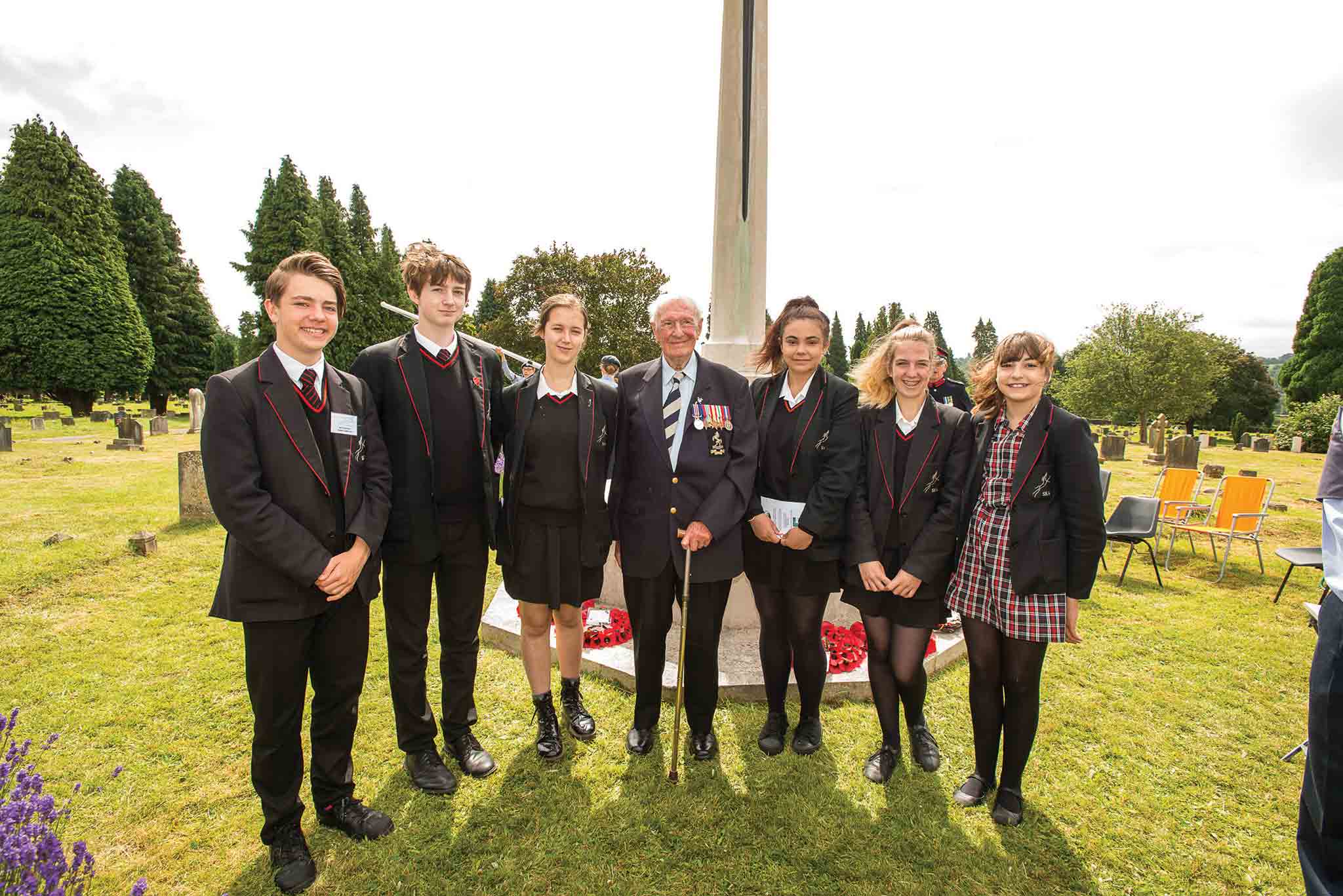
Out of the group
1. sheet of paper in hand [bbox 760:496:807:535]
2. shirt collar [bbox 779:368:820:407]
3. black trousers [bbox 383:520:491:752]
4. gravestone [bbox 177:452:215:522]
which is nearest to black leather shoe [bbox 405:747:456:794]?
black trousers [bbox 383:520:491:752]

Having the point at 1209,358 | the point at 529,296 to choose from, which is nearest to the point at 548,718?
the point at 529,296

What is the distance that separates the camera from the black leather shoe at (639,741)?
344 cm

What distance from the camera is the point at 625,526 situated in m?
3.27

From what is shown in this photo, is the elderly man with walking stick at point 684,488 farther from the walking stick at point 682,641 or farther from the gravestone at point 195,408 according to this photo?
the gravestone at point 195,408

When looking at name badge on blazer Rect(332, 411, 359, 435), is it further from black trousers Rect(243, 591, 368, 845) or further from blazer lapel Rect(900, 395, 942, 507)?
blazer lapel Rect(900, 395, 942, 507)

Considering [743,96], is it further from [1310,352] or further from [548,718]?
[1310,352]

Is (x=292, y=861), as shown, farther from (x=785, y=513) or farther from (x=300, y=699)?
(x=785, y=513)

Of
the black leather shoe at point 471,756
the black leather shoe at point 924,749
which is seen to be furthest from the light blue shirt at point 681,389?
the black leather shoe at point 924,749

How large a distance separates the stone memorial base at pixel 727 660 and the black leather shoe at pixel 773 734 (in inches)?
17.9

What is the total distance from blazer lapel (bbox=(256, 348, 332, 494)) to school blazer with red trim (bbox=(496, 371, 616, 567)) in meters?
0.94

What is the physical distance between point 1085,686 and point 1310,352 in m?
44.3

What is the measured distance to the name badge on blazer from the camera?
2613 millimetres

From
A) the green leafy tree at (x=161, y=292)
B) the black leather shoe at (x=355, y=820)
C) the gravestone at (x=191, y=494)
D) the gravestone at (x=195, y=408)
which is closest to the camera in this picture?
the black leather shoe at (x=355, y=820)

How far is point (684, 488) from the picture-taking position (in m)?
3.21
